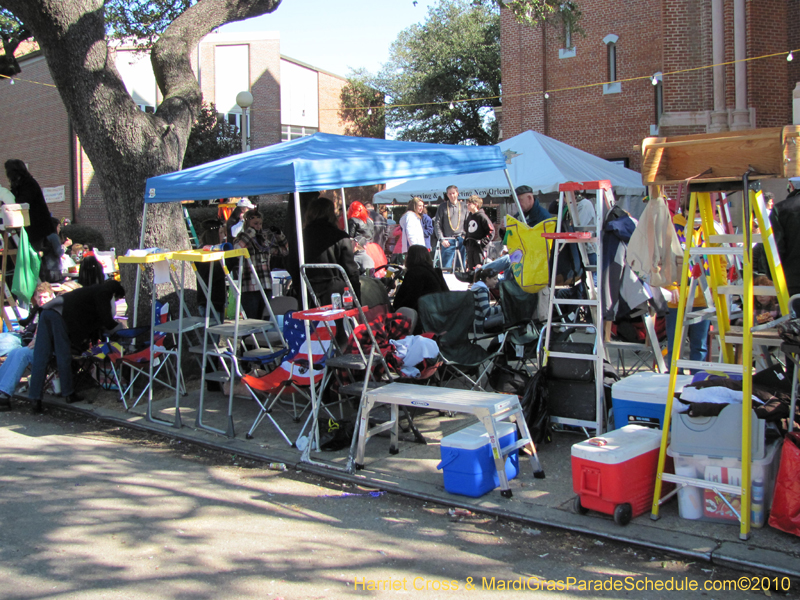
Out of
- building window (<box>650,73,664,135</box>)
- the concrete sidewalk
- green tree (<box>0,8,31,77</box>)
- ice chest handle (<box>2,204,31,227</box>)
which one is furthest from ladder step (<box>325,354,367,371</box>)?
building window (<box>650,73,664,135</box>)

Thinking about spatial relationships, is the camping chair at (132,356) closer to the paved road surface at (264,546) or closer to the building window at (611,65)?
the paved road surface at (264,546)

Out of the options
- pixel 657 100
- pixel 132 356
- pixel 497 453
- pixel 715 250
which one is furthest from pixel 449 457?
pixel 657 100

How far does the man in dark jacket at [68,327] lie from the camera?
7.34 metres

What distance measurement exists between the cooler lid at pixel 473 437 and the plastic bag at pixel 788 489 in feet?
5.33

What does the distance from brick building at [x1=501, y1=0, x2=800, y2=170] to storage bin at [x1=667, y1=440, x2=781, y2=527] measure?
16.5 m

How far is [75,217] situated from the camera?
30438 mm

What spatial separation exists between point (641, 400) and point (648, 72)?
18.3 meters

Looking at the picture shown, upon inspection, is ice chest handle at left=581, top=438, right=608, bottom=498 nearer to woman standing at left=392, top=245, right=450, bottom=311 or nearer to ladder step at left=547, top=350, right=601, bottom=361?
ladder step at left=547, top=350, right=601, bottom=361

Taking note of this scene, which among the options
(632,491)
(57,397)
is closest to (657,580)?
(632,491)

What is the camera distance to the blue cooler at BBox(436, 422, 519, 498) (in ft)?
14.9

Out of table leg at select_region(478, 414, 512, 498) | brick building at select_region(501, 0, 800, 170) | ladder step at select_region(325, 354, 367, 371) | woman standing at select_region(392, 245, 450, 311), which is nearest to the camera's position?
table leg at select_region(478, 414, 512, 498)

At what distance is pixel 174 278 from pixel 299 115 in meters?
30.3

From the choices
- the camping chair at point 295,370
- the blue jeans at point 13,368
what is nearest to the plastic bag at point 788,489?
the camping chair at point 295,370

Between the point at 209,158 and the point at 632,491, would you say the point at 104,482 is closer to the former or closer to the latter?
the point at 632,491
